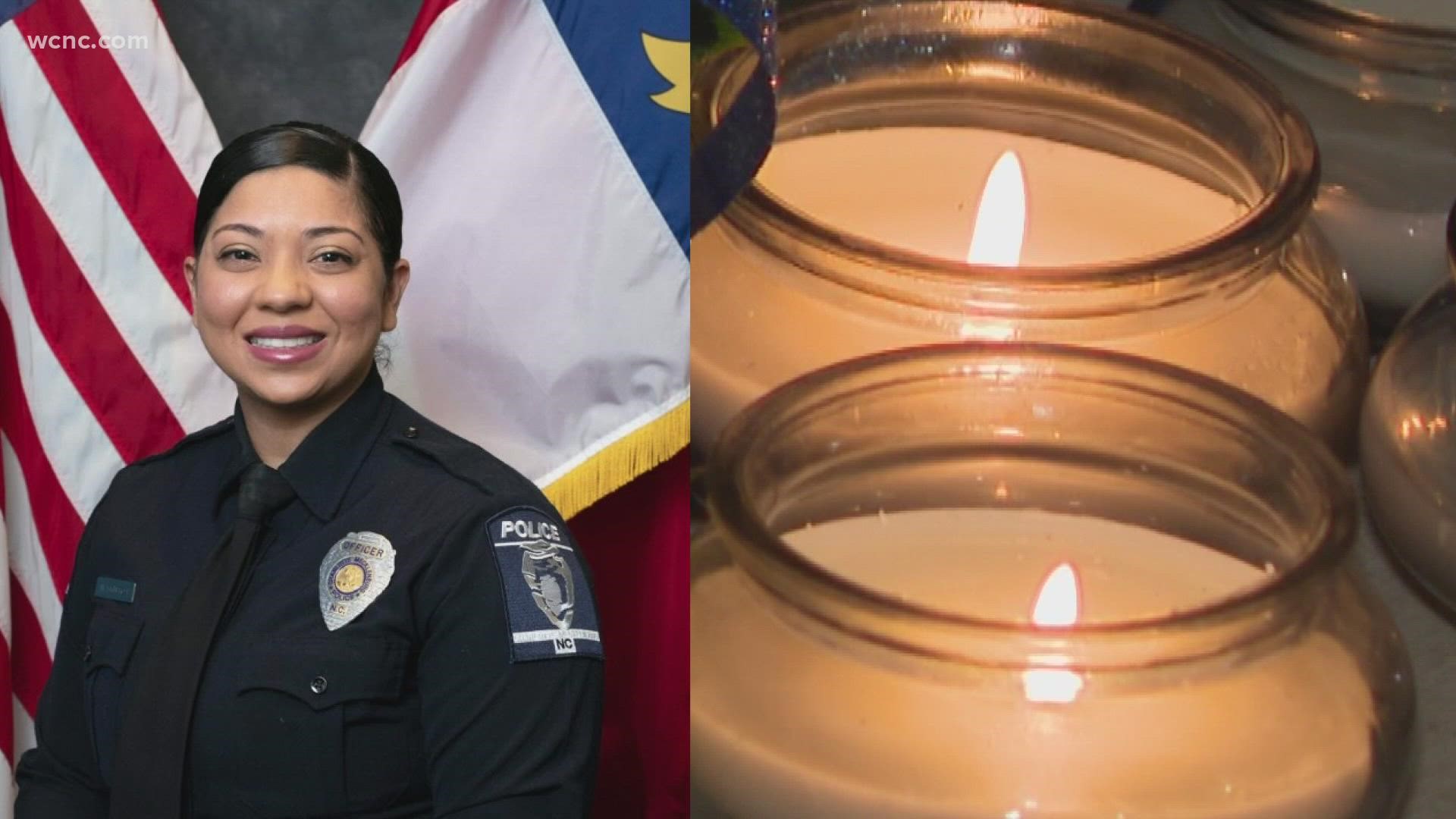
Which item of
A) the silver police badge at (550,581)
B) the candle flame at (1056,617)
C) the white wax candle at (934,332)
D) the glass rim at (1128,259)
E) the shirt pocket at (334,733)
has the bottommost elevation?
the shirt pocket at (334,733)

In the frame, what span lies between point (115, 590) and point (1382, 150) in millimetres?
390

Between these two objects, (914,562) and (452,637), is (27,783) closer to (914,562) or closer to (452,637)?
(452,637)

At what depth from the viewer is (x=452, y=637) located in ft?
1.64

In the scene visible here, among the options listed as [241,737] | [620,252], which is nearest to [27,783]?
[241,737]

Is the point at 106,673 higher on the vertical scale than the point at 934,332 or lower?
lower

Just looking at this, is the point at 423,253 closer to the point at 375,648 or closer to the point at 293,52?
the point at 293,52

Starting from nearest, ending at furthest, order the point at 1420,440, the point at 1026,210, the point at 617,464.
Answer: the point at 1420,440 < the point at 1026,210 < the point at 617,464

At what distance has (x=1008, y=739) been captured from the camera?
29 cm

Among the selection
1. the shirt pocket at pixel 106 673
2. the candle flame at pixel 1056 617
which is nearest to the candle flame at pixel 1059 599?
the candle flame at pixel 1056 617

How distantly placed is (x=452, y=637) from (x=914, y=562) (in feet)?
0.50

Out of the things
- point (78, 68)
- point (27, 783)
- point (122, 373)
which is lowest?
point (27, 783)

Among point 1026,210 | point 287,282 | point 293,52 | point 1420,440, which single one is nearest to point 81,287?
point 293,52

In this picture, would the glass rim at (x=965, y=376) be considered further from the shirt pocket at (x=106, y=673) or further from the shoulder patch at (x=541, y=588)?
the shirt pocket at (x=106, y=673)

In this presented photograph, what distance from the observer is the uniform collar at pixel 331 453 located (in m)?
0.53
